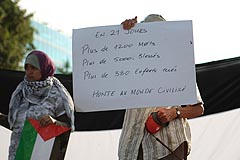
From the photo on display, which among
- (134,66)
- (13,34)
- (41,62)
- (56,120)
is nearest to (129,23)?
(134,66)

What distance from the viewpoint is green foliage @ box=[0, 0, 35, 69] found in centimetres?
1900

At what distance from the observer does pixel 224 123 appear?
3943mm

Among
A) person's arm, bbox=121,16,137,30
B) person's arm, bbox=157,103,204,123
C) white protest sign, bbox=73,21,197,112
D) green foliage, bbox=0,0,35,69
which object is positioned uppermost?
green foliage, bbox=0,0,35,69

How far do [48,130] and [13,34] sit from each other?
17.4 metres

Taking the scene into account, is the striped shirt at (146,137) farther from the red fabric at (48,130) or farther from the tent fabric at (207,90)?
the tent fabric at (207,90)

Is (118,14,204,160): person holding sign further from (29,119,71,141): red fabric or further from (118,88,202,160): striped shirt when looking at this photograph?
(29,119,71,141): red fabric

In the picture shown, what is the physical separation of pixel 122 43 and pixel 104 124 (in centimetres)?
141

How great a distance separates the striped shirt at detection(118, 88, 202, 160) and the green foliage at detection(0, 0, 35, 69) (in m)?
16.2

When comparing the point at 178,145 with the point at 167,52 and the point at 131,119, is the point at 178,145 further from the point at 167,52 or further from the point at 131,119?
the point at 167,52

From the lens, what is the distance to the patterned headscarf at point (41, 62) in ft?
9.66

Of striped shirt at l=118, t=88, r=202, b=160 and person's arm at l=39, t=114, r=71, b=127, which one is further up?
person's arm at l=39, t=114, r=71, b=127

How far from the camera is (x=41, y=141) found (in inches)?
116

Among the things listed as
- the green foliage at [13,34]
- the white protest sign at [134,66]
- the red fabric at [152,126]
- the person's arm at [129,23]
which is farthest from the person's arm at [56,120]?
the green foliage at [13,34]

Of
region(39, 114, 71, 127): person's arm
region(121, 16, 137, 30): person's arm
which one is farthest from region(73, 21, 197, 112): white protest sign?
region(39, 114, 71, 127): person's arm
